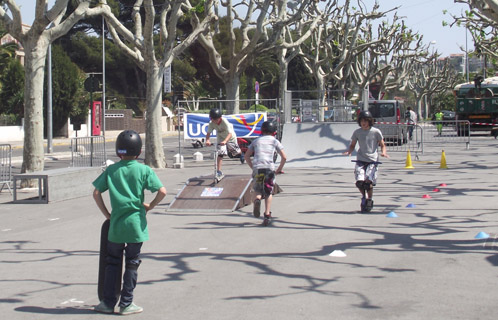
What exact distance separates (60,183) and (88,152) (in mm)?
6530

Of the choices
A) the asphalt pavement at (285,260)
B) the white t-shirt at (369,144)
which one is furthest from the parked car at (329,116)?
the white t-shirt at (369,144)

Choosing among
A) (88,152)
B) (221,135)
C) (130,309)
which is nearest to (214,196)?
(221,135)

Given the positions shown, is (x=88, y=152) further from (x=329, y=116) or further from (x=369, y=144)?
(x=369, y=144)

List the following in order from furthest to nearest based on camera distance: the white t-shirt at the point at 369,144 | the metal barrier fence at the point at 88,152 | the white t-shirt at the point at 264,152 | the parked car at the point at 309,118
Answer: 1. the parked car at the point at 309,118
2. the metal barrier fence at the point at 88,152
3. the white t-shirt at the point at 369,144
4. the white t-shirt at the point at 264,152

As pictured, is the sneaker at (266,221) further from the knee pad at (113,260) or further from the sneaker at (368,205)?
the knee pad at (113,260)

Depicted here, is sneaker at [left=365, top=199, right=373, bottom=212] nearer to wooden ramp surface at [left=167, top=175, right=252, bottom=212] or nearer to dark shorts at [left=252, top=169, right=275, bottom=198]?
dark shorts at [left=252, top=169, right=275, bottom=198]

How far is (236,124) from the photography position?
77.4 ft

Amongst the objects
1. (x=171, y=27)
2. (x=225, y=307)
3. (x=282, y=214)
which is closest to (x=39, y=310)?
(x=225, y=307)

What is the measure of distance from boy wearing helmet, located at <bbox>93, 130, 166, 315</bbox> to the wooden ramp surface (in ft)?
19.9

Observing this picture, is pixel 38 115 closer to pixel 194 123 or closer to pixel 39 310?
pixel 194 123

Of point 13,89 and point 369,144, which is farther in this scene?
point 13,89

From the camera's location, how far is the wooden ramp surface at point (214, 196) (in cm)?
1251

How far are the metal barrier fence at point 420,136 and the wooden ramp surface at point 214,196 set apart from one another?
543 inches

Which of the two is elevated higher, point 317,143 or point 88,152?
point 317,143
